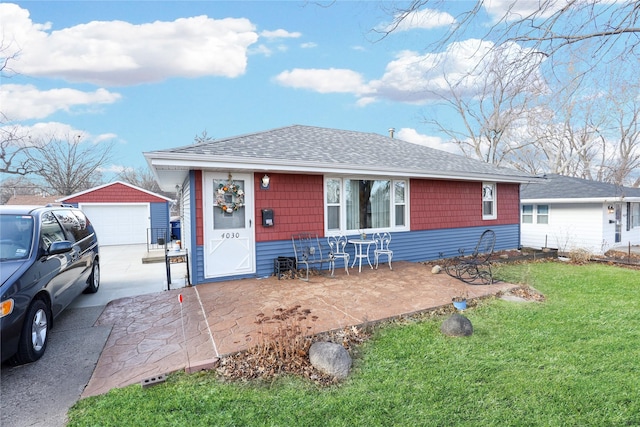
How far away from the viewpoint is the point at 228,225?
6582 millimetres

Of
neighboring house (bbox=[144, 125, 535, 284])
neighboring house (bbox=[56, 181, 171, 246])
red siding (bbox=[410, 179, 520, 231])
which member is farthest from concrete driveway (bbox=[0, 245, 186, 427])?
neighboring house (bbox=[56, 181, 171, 246])

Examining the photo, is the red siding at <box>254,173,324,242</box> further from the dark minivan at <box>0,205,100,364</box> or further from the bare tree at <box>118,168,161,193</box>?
the bare tree at <box>118,168,161,193</box>

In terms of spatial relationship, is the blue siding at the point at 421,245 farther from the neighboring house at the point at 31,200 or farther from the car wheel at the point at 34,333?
the neighboring house at the point at 31,200

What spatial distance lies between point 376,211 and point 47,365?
6.87 meters

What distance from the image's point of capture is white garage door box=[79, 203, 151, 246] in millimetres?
15625

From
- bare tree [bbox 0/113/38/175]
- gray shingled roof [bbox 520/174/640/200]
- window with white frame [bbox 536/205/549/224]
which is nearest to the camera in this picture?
bare tree [bbox 0/113/38/175]

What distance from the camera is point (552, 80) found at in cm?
393

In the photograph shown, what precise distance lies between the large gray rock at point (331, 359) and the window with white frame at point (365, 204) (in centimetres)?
455

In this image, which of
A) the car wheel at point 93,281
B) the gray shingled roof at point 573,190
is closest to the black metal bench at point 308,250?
the car wheel at point 93,281

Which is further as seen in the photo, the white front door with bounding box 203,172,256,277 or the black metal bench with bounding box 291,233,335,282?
the black metal bench with bounding box 291,233,335,282

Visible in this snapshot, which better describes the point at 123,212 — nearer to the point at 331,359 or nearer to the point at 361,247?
the point at 361,247

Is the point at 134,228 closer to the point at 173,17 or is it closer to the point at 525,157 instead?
the point at 173,17

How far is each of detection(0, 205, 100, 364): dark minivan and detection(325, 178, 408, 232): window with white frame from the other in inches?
195

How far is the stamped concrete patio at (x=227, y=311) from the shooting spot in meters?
3.29
